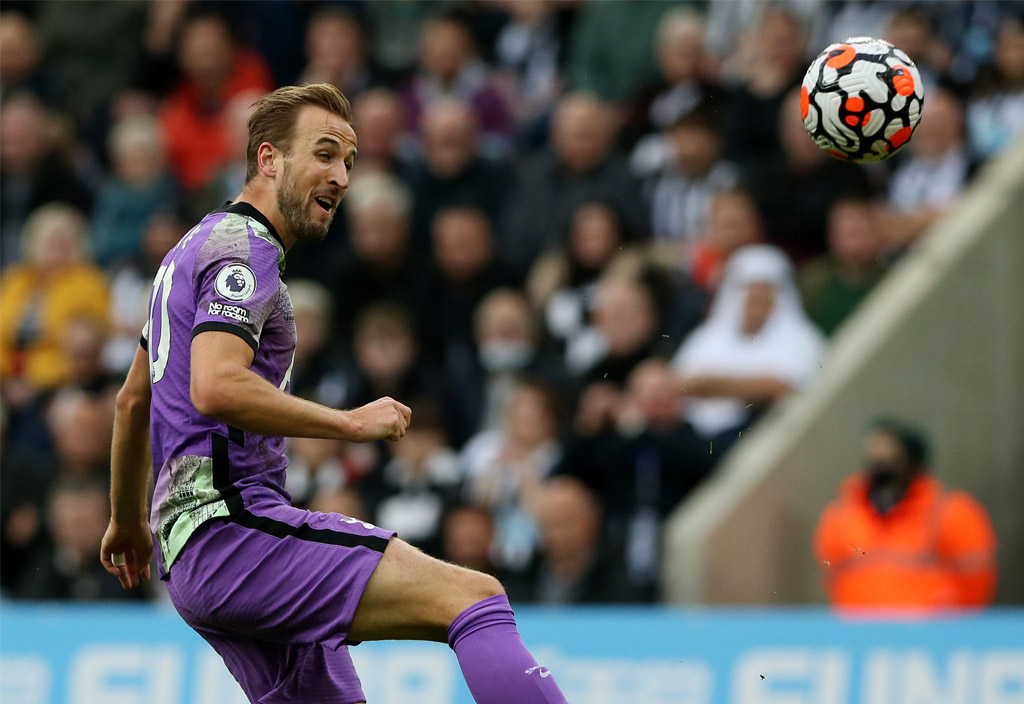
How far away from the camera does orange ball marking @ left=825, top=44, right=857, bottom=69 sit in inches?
239

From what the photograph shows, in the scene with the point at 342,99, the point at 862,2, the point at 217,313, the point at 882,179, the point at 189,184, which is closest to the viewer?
the point at 217,313

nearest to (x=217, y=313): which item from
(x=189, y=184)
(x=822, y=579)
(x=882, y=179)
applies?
(x=822, y=579)

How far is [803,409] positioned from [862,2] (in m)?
3.17

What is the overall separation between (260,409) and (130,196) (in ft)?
27.4

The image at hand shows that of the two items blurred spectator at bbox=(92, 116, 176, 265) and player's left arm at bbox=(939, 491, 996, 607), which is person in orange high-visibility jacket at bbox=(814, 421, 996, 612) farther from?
blurred spectator at bbox=(92, 116, 176, 265)

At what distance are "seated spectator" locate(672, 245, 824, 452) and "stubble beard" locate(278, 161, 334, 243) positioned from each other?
4923 millimetres

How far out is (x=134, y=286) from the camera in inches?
464

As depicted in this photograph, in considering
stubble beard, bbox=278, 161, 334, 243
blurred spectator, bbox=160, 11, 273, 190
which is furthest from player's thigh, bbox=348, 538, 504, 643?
blurred spectator, bbox=160, 11, 273, 190

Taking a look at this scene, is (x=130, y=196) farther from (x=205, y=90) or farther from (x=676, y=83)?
(x=676, y=83)

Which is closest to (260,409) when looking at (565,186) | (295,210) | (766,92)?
(295,210)

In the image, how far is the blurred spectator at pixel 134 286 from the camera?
11555mm

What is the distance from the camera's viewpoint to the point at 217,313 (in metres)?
4.46

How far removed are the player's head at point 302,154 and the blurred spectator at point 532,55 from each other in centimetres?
731

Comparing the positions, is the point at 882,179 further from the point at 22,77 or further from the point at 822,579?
the point at 22,77
